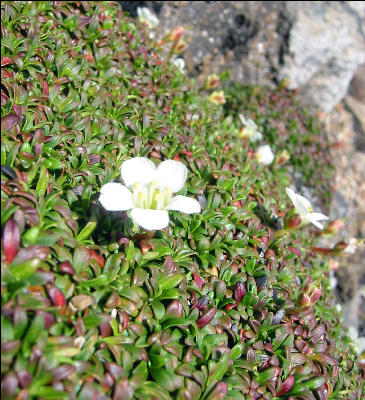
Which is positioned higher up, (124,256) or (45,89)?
(45,89)

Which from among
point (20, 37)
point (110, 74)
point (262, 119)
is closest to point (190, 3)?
point (262, 119)

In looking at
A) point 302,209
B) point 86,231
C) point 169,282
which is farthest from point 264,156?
point 86,231

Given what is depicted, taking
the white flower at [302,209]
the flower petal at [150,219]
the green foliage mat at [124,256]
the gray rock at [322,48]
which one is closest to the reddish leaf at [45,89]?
the green foliage mat at [124,256]

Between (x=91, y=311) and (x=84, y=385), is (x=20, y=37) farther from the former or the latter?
(x=84, y=385)

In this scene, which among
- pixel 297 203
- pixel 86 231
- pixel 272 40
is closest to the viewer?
pixel 86 231

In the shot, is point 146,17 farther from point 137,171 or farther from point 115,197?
point 115,197

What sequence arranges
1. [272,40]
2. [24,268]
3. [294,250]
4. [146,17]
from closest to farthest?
[24,268] → [294,250] → [146,17] → [272,40]

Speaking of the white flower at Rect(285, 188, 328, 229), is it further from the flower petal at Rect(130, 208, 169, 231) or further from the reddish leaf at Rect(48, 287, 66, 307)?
the reddish leaf at Rect(48, 287, 66, 307)
